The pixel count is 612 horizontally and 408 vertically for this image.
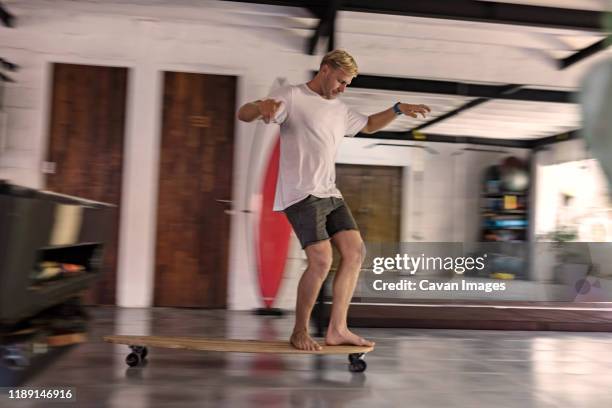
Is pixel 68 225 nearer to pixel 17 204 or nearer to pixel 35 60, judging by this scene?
pixel 17 204

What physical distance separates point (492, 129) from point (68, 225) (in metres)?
3.78

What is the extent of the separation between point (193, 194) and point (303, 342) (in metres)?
2.66

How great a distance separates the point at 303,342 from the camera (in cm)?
289

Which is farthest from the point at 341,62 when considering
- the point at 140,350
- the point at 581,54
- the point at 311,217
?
the point at 581,54

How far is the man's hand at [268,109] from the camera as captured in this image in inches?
100

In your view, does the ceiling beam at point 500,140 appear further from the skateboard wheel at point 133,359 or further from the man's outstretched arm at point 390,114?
the skateboard wheel at point 133,359

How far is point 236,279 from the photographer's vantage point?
5273mm

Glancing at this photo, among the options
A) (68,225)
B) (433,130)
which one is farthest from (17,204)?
(433,130)

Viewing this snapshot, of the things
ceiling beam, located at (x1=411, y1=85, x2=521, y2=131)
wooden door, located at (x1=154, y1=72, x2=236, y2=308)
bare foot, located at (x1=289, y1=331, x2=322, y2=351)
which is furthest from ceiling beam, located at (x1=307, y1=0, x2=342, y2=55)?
bare foot, located at (x1=289, y1=331, x2=322, y2=351)

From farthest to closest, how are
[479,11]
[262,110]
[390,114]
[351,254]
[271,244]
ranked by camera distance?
1. [271,244]
2. [479,11]
3. [390,114]
4. [351,254]
5. [262,110]

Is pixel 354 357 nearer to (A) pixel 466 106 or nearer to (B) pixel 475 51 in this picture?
(A) pixel 466 106

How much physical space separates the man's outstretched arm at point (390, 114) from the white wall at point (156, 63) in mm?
2050

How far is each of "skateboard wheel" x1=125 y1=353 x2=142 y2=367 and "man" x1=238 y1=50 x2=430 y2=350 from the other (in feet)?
2.35

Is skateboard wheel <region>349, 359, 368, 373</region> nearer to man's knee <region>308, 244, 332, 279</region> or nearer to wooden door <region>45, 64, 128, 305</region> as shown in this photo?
man's knee <region>308, 244, 332, 279</region>
